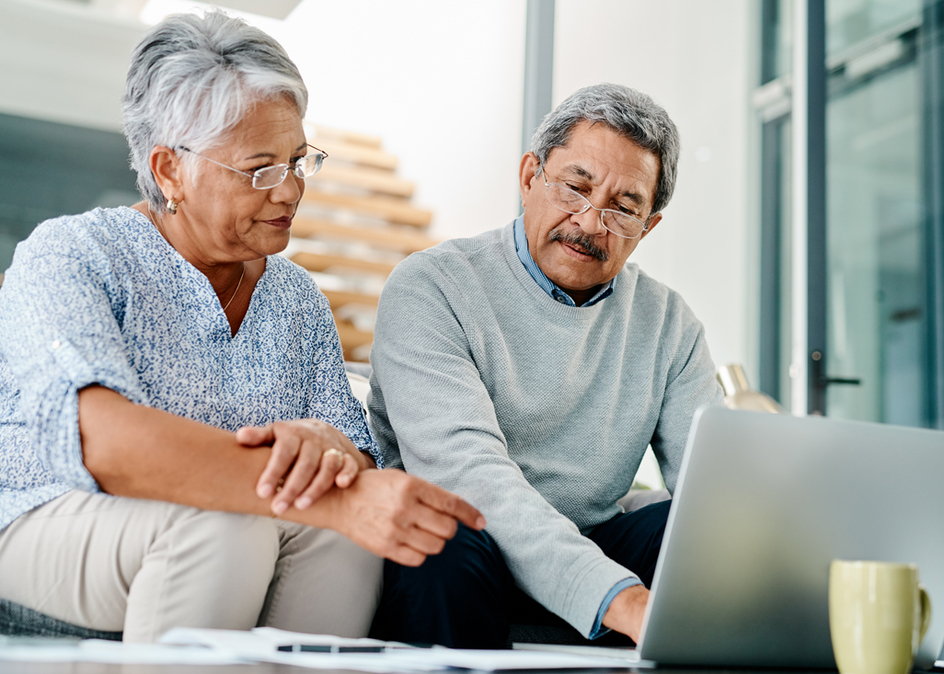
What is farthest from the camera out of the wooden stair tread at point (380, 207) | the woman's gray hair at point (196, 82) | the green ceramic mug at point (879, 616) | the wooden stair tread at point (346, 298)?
the wooden stair tread at point (380, 207)

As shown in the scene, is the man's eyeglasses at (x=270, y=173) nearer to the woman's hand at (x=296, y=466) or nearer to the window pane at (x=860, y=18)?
the woman's hand at (x=296, y=466)

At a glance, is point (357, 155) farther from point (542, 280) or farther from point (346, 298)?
point (542, 280)

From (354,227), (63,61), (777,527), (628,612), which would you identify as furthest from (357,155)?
(777,527)

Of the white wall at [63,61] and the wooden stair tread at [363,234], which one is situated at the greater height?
the white wall at [63,61]

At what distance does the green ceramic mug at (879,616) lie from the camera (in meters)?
0.80

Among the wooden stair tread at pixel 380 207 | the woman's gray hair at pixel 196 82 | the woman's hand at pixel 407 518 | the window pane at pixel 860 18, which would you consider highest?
the window pane at pixel 860 18

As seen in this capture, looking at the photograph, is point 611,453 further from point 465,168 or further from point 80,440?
point 465,168

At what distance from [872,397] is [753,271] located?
66cm

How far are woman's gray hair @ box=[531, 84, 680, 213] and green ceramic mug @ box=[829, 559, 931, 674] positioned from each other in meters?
0.98

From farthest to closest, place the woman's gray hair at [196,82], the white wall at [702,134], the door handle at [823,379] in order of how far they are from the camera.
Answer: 1. the white wall at [702,134]
2. the door handle at [823,379]
3. the woman's gray hair at [196,82]

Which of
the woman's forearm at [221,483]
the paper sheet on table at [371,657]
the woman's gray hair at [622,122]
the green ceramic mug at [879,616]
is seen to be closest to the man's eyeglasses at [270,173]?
the woman's forearm at [221,483]

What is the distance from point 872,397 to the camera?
341 cm

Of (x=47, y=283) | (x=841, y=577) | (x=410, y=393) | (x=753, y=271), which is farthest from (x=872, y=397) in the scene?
(x=47, y=283)

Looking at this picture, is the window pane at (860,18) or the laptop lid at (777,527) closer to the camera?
the laptop lid at (777,527)
